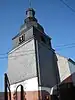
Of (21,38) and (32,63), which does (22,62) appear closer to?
(32,63)

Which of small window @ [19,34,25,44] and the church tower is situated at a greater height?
small window @ [19,34,25,44]

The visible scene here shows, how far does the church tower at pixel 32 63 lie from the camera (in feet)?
83.4

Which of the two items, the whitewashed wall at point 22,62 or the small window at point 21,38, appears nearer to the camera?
the whitewashed wall at point 22,62

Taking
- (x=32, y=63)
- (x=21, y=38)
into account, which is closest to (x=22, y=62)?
(x=32, y=63)

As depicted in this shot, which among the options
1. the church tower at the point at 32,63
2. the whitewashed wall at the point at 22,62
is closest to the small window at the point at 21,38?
the church tower at the point at 32,63

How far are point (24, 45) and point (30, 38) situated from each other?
5.20 ft

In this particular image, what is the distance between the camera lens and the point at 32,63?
2731cm

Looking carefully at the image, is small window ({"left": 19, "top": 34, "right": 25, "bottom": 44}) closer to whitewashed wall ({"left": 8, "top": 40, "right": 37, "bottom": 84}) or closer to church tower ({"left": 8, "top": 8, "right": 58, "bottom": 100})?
church tower ({"left": 8, "top": 8, "right": 58, "bottom": 100})

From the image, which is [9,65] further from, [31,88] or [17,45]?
[31,88]

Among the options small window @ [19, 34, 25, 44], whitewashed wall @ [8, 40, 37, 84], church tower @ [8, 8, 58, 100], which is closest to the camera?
church tower @ [8, 8, 58, 100]

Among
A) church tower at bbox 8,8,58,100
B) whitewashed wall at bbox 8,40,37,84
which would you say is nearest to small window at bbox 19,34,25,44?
church tower at bbox 8,8,58,100

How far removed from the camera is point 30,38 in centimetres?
2992

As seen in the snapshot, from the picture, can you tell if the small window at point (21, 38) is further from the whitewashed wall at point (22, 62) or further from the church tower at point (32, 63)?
the whitewashed wall at point (22, 62)

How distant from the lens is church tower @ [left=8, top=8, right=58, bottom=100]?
25.4m
